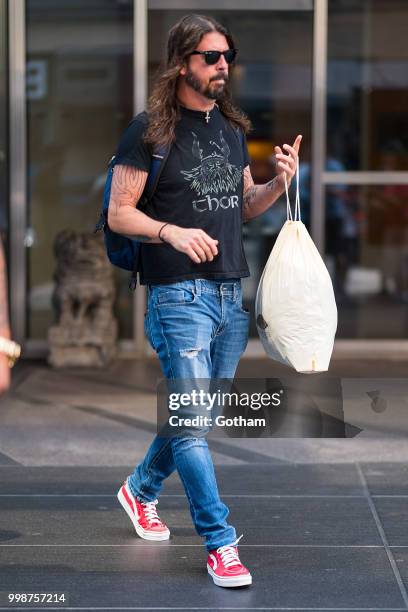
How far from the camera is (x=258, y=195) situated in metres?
4.50

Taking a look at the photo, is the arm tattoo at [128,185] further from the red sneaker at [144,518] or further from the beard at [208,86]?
the red sneaker at [144,518]

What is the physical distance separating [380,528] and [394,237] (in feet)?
18.0

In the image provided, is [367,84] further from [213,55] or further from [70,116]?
[213,55]

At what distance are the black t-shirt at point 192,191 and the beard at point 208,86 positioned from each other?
→ 4.5 inches

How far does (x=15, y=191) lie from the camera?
9602 mm

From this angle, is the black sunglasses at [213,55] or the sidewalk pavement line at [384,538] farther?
the sidewalk pavement line at [384,538]

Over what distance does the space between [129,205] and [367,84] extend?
20.1 ft

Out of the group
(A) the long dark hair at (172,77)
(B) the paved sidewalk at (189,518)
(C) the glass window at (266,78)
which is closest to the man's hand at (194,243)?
(A) the long dark hair at (172,77)

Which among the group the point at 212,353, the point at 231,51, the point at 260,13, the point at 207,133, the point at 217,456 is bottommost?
the point at 217,456

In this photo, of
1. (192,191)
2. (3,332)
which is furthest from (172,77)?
(3,332)

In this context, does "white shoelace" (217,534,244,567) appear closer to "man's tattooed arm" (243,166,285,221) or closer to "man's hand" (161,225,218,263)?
"man's hand" (161,225,218,263)

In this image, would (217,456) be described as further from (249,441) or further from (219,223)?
(219,223)

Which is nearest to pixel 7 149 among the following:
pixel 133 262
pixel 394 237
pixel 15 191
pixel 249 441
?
pixel 15 191

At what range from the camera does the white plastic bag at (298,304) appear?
415cm
